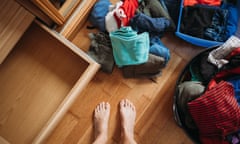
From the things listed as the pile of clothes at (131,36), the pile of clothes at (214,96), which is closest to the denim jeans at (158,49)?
the pile of clothes at (131,36)

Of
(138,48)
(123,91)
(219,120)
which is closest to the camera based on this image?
(219,120)

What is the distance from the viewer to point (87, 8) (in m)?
1.14

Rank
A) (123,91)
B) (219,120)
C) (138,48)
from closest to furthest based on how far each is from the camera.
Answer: (219,120), (138,48), (123,91)

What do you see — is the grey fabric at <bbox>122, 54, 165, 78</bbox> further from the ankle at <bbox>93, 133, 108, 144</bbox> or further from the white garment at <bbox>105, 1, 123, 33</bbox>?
the ankle at <bbox>93, 133, 108, 144</bbox>

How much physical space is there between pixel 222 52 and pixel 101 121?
Answer: 594mm

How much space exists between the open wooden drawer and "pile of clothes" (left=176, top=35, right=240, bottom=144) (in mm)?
440

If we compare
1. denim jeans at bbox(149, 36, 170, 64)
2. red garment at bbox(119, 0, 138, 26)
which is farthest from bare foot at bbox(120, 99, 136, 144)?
red garment at bbox(119, 0, 138, 26)

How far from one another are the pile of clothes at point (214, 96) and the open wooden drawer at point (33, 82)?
44cm

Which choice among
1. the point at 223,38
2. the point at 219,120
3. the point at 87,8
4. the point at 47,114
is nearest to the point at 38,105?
the point at 47,114

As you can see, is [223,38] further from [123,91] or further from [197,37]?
[123,91]

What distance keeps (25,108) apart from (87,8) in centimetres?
50

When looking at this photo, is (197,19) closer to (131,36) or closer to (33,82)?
(131,36)

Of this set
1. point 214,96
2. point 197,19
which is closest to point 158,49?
point 197,19

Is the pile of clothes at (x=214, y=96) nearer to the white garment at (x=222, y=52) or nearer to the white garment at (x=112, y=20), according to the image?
the white garment at (x=222, y=52)
